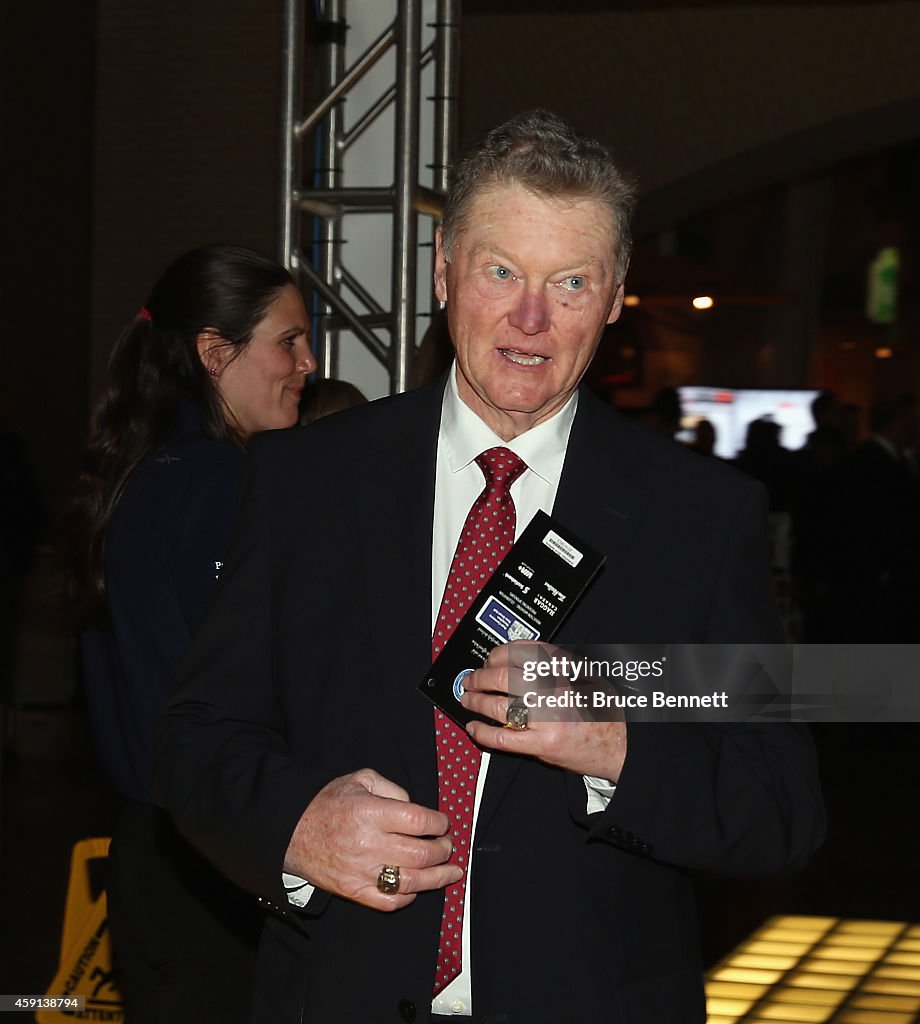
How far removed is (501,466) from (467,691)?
33 centimetres

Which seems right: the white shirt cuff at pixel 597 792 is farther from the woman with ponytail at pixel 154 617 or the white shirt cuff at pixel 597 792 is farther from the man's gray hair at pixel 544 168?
the woman with ponytail at pixel 154 617

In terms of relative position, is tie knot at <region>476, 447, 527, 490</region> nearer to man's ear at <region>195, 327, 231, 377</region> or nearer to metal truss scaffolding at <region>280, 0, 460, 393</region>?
man's ear at <region>195, 327, 231, 377</region>

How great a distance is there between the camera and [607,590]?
1567 mm

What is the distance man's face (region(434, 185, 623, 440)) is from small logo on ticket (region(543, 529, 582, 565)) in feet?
0.73

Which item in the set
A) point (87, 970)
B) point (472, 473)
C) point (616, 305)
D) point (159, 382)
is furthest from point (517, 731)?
point (87, 970)

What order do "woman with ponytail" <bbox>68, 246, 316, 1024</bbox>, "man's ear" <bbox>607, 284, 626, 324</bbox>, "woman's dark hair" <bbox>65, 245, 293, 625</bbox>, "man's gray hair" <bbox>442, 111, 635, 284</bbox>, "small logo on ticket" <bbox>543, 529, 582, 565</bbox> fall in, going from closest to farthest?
"small logo on ticket" <bbox>543, 529, 582, 565</bbox> → "man's gray hair" <bbox>442, 111, 635, 284</bbox> → "man's ear" <bbox>607, 284, 626, 324</bbox> → "woman with ponytail" <bbox>68, 246, 316, 1024</bbox> → "woman's dark hair" <bbox>65, 245, 293, 625</bbox>

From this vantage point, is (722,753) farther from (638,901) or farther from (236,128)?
(236,128)

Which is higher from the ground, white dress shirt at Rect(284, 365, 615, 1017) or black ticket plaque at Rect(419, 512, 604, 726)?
white dress shirt at Rect(284, 365, 615, 1017)

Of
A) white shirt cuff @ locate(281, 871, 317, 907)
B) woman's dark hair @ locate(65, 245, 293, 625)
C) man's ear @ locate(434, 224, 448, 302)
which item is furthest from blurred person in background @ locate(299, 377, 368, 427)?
white shirt cuff @ locate(281, 871, 317, 907)

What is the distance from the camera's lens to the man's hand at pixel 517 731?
1.36 metres

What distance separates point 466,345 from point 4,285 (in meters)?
7.71

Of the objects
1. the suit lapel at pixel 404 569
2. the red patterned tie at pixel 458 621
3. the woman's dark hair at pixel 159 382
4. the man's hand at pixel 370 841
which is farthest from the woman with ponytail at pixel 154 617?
the man's hand at pixel 370 841

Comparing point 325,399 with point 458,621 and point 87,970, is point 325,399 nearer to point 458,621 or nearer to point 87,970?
point 87,970

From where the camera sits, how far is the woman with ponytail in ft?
7.65
